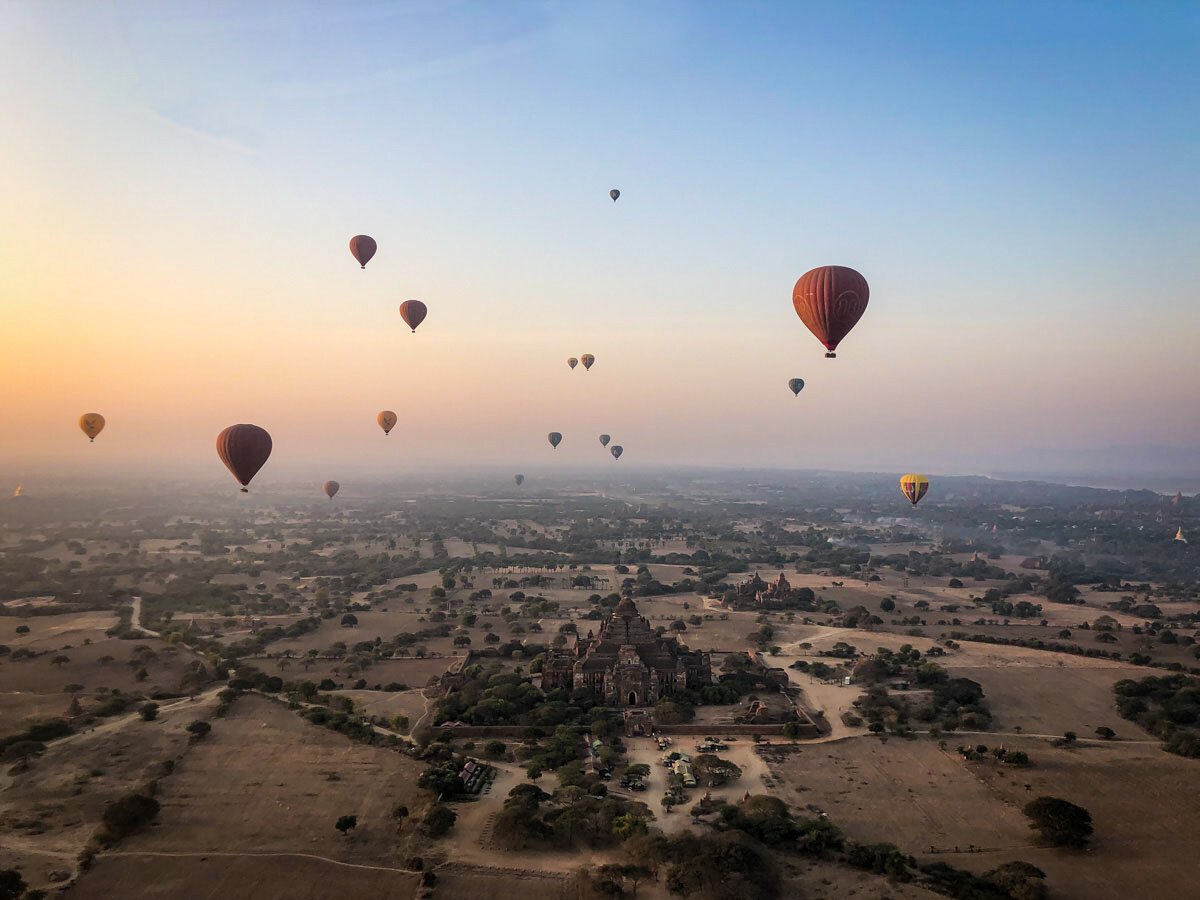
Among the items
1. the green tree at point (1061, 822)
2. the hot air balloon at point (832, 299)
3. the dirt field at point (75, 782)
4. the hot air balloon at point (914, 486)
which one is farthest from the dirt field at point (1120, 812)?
the dirt field at point (75, 782)

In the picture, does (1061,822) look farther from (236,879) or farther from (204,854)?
(204,854)

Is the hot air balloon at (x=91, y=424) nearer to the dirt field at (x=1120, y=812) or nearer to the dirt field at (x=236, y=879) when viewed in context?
the dirt field at (x=236, y=879)

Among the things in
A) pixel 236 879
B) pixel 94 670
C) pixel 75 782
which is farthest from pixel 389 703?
pixel 94 670

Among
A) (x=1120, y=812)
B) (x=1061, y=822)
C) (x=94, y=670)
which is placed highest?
(x=1061, y=822)

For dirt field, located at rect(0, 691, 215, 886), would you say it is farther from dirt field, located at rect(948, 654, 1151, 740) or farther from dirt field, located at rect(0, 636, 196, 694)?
dirt field, located at rect(948, 654, 1151, 740)

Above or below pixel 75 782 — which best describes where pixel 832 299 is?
above

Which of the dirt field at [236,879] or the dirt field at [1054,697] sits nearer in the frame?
the dirt field at [236,879]

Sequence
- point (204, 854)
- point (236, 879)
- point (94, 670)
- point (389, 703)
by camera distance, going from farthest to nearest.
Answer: point (94, 670), point (389, 703), point (204, 854), point (236, 879)

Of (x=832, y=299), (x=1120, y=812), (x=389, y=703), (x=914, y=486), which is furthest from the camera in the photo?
(x=914, y=486)
